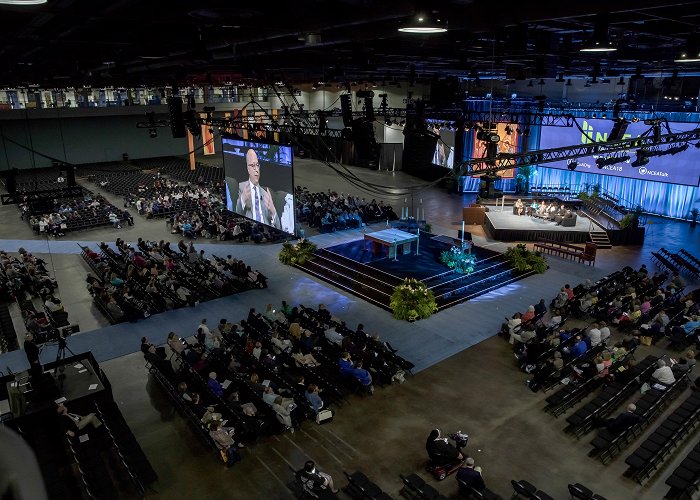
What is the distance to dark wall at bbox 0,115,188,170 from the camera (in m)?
39.0

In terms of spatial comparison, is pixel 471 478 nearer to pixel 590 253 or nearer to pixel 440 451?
pixel 440 451

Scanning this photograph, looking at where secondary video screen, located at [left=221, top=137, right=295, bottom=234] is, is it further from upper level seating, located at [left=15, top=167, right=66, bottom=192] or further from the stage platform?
upper level seating, located at [left=15, top=167, right=66, bottom=192]

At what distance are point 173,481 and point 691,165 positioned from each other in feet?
86.0

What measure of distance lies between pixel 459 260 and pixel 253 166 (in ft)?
29.4

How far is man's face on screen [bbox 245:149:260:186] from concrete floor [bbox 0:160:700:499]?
A: 5.90 m

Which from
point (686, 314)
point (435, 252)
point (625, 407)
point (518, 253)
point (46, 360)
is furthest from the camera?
point (435, 252)

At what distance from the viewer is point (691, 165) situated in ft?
79.5

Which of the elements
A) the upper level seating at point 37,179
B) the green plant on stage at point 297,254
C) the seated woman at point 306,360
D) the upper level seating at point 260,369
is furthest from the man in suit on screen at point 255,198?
the upper level seating at point 37,179

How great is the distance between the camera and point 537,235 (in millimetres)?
22734

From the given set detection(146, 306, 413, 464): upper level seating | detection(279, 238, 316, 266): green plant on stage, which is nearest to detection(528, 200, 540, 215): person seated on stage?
detection(279, 238, 316, 266): green plant on stage

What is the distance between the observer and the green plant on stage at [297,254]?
63.9 ft

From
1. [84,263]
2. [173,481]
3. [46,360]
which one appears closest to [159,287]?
[46,360]

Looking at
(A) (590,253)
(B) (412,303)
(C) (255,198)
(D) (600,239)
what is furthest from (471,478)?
Result: (D) (600,239)

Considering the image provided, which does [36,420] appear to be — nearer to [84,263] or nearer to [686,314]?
[84,263]
